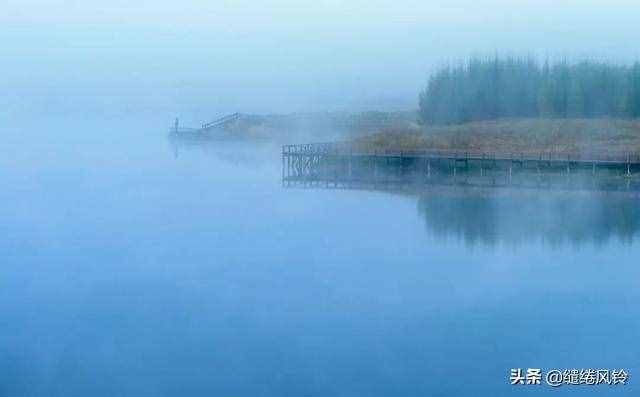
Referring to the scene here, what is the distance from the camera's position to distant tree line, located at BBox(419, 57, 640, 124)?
18750mm

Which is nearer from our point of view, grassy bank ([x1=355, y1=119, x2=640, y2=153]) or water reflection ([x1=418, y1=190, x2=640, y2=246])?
water reflection ([x1=418, y1=190, x2=640, y2=246])

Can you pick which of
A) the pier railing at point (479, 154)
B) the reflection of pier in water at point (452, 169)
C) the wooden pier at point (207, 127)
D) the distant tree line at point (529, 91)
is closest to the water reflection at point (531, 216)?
the reflection of pier in water at point (452, 169)

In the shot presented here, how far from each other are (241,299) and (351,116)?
59.4 feet

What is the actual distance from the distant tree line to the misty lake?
22.0 feet

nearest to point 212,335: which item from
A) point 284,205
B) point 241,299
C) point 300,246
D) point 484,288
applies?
point 241,299

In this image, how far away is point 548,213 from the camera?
37.1ft

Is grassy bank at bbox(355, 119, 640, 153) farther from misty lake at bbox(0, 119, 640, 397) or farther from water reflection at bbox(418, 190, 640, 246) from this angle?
misty lake at bbox(0, 119, 640, 397)

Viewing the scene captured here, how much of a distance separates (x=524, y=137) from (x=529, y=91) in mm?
2209

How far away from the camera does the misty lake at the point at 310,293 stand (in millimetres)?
5406

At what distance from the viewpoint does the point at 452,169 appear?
49.4 feet

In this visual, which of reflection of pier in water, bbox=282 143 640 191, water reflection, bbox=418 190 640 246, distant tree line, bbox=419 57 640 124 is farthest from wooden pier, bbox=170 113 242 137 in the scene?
water reflection, bbox=418 190 640 246

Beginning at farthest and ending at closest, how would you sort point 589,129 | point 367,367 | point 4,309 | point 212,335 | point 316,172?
point 589,129 < point 316,172 < point 4,309 < point 212,335 < point 367,367

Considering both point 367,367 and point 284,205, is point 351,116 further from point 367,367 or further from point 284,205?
point 367,367

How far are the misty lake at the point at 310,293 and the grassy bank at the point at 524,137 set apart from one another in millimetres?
4047
